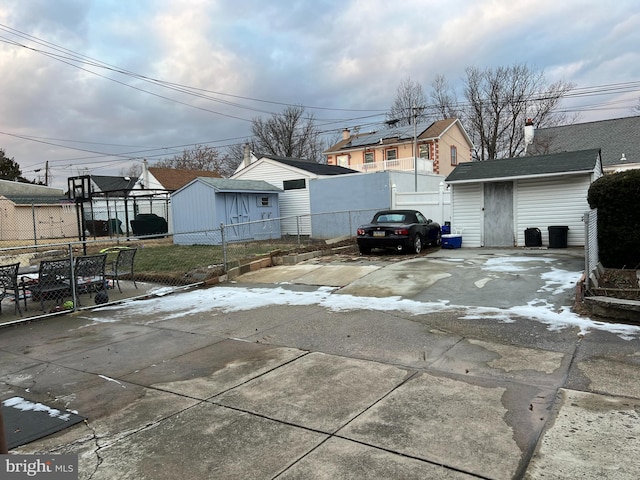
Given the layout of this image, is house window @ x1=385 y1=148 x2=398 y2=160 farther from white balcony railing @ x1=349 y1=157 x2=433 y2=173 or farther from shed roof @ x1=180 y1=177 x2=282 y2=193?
shed roof @ x1=180 y1=177 x2=282 y2=193

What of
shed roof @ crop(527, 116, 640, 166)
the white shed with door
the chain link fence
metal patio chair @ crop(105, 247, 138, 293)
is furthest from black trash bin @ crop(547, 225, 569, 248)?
shed roof @ crop(527, 116, 640, 166)

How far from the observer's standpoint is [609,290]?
6883 mm

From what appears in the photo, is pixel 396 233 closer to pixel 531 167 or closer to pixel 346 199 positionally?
pixel 531 167

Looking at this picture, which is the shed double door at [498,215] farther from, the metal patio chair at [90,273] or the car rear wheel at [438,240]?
the metal patio chair at [90,273]

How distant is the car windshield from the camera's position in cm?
1444

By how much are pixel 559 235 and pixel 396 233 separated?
520 cm

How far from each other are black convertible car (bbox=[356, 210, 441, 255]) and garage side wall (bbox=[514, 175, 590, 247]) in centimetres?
327

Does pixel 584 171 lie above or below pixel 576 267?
above

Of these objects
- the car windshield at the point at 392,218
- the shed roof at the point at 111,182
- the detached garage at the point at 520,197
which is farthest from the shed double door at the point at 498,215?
the shed roof at the point at 111,182

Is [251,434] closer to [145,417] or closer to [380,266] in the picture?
[145,417]

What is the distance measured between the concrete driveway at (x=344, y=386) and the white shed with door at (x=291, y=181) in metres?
15.3

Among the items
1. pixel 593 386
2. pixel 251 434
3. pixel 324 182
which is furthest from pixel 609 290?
pixel 324 182

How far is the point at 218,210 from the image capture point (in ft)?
68.1

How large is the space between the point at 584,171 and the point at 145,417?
14.1 meters
